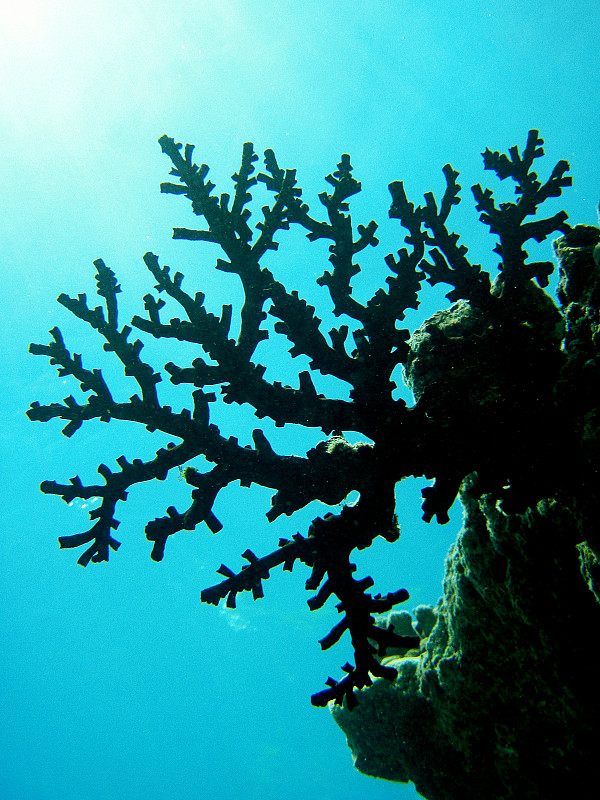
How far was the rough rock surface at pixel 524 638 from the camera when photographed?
275 cm

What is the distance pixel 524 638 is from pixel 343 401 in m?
2.68

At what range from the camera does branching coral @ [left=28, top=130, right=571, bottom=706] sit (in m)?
2.83

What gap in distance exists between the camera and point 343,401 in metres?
3.30

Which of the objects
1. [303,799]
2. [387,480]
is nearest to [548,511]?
[387,480]

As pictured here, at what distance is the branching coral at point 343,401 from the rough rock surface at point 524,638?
0.88 feet

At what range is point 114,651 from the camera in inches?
3059

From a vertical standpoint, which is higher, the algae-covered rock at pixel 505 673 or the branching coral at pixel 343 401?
the branching coral at pixel 343 401

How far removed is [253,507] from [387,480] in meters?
62.0

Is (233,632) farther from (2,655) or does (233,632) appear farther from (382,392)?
(382,392)

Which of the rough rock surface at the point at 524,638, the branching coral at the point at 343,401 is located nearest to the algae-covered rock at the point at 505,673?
the rough rock surface at the point at 524,638

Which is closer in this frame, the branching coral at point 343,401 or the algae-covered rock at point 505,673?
Answer: the branching coral at point 343,401

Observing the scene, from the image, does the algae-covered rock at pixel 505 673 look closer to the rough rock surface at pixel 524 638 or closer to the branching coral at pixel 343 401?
the rough rock surface at pixel 524 638

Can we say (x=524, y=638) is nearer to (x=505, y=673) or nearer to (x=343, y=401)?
(x=505, y=673)

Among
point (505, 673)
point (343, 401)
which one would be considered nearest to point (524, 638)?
point (505, 673)
